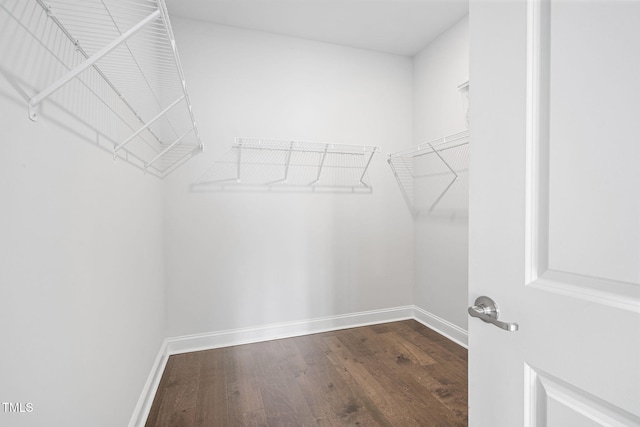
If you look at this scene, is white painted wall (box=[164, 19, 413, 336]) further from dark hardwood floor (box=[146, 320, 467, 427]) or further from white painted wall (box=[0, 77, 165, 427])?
white painted wall (box=[0, 77, 165, 427])

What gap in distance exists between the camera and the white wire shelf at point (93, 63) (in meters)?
0.67

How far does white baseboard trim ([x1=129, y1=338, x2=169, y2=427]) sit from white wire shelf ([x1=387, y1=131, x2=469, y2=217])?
2386 millimetres

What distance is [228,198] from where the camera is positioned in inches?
92.8

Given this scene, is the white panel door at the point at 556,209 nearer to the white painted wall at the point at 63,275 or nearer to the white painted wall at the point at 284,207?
the white painted wall at the point at 63,275

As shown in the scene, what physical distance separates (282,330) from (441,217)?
66.1 inches

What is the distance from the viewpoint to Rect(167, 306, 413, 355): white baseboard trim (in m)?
2.26

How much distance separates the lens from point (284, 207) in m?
2.50

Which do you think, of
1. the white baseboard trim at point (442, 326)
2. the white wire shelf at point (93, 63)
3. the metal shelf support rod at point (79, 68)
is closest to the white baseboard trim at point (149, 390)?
the white wire shelf at point (93, 63)

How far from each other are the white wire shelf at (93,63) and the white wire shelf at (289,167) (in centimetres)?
48

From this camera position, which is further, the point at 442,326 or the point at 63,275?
the point at 442,326

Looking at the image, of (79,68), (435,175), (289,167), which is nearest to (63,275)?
(79,68)

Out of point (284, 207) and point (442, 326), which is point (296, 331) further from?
point (442, 326)

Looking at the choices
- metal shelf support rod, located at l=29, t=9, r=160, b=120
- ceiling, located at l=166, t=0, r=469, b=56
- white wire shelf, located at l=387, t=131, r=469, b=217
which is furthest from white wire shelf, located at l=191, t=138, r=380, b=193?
metal shelf support rod, located at l=29, t=9, r=160, b=120

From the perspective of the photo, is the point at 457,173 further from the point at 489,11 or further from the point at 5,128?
the point at 5,128
